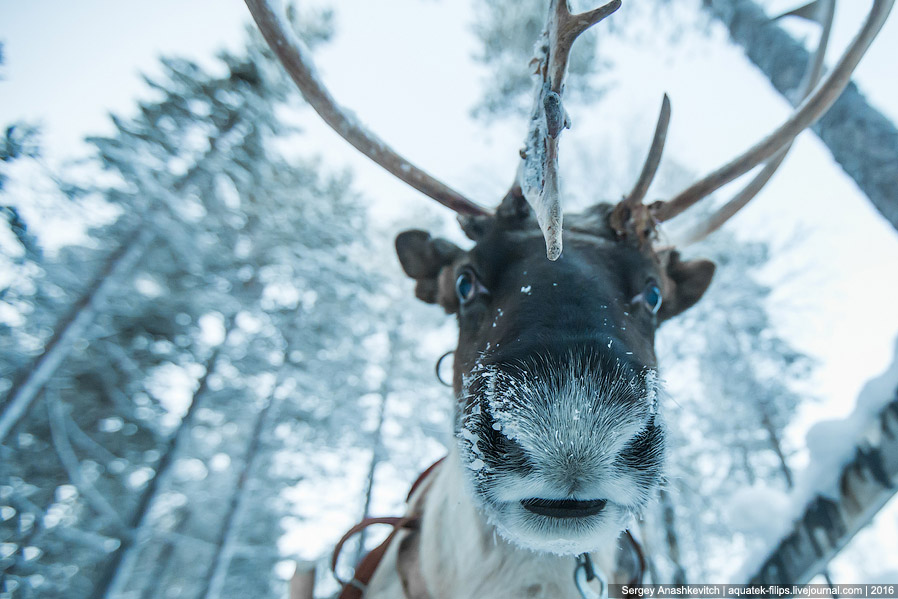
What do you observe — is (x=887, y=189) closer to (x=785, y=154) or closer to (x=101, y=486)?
(x=785, y=154)

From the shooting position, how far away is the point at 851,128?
356 cm

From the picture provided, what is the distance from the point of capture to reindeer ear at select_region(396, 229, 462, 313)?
8.60ft

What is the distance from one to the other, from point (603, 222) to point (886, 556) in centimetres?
6342

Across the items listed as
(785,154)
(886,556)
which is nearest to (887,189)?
(785,154)

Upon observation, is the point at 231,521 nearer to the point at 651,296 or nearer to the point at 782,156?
the point at 651,296

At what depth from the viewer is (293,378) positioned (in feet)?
35.7

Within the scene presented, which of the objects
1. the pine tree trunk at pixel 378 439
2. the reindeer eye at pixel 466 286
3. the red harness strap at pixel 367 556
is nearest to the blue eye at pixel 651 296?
the reindeer eye at pixel 466 286

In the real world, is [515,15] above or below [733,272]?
above

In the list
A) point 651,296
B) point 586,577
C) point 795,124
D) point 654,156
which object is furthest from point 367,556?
point 795,124

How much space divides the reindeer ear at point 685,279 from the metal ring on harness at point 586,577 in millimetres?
1470

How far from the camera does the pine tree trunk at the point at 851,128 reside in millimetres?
3328

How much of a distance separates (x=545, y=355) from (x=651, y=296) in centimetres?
98

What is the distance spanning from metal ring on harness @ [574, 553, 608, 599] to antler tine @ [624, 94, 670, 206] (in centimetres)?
156

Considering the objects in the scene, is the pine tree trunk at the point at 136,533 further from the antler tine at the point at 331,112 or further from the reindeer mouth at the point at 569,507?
the reindeer mouth at the point at 569,507
